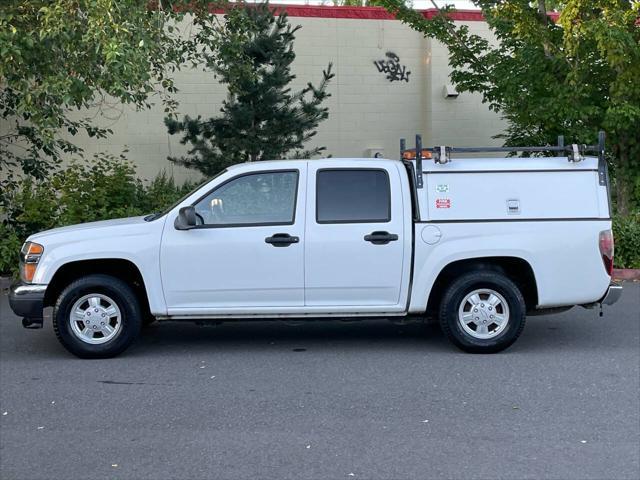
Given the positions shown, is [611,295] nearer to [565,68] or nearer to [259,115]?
[565,68]

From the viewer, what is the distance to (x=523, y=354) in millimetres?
7750

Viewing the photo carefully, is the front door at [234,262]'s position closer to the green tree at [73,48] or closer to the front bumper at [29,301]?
the front bumper at [29,301]

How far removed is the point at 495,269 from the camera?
7.82 m

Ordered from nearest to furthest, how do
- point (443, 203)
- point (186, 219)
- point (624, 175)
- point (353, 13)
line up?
point (186, 219), point (443, 203), point (624, 175), point (353, 13)

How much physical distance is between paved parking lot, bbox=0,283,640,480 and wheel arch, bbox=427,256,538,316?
0.48 metres

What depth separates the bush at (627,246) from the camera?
40.8 ft

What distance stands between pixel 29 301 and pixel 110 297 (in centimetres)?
72

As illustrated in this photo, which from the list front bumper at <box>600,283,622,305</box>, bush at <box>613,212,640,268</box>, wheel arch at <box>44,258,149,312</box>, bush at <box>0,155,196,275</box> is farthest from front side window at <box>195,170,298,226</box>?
bush at <box>613,212,640,268</box>

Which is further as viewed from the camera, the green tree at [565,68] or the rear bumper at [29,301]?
the green tree at [565,68]

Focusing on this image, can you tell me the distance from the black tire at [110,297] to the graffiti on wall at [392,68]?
36.1ft

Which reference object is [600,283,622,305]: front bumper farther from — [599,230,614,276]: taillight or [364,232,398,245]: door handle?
[364,232,398,245]: door handle

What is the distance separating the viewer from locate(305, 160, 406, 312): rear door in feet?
24.7

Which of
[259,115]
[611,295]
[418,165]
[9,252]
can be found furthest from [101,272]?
[259,115]

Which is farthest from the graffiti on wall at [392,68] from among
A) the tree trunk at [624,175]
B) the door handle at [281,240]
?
the door handle at [281,240]
